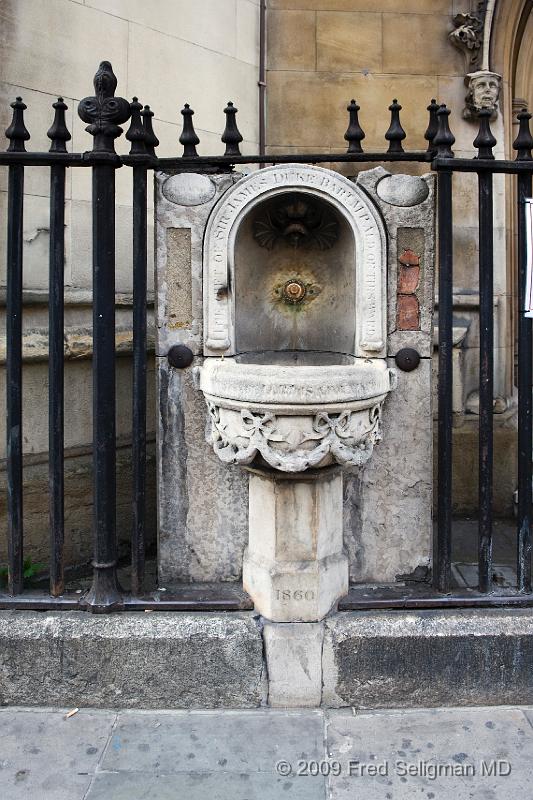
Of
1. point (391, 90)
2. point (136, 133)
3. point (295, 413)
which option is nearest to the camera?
point (295, 413)

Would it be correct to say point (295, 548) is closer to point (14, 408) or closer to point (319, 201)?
point (14, 408)

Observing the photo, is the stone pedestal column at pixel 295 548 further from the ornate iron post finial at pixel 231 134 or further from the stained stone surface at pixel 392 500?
the ornate iron post finial at pixel 231 134

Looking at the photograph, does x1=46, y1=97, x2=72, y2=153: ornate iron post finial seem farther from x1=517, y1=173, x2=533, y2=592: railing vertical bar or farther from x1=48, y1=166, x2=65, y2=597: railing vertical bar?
x1=517, y1=173, x2=533, y2=592: railing vertical bar

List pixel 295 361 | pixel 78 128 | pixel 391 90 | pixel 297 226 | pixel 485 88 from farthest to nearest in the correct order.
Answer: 1. pixel 391 90
2. pixel 485 88
3. pixel 78 128
4. pixel 295 361
5. pixel 297 226

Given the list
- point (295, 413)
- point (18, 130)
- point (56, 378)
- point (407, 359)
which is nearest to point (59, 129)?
point (18, 130)

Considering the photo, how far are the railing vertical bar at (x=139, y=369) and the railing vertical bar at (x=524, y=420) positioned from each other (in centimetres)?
156

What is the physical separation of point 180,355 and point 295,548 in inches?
37.1

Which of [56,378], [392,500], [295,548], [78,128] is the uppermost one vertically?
[78,128]

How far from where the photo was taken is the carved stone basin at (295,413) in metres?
2.39

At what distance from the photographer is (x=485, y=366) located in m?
2.81

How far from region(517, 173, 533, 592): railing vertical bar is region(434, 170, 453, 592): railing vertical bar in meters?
0.30

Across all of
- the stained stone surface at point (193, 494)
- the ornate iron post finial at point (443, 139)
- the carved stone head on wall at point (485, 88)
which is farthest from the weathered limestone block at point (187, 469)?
the carved stone head on wall at point (485, 88)

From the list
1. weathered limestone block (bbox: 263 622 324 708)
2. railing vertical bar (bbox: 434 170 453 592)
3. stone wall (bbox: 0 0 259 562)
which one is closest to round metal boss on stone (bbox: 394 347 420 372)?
railing vertical bar (bbox: 434 170 453 592)

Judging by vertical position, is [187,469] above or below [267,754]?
above
